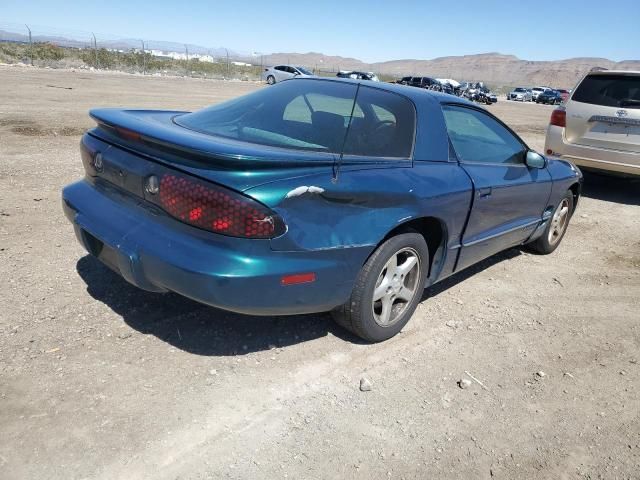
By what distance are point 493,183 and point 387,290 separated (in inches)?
50.2

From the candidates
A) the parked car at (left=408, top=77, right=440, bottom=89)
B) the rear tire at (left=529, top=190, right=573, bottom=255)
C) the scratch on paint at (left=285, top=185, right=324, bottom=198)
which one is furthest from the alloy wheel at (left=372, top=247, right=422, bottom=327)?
the parked car at (left=408, top=77, right=440, bottom=89)

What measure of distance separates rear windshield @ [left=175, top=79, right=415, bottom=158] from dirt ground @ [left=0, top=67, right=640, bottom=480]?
1.16 m

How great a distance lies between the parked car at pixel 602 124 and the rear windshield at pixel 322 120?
17.1 ft

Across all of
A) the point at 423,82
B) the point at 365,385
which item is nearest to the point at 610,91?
the point at 365,385

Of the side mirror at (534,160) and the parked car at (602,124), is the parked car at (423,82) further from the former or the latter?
the side mirror at (534,160)

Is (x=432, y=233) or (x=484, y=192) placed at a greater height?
(x=484, y=192)

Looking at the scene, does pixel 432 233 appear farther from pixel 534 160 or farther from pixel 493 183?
pixel 534 160

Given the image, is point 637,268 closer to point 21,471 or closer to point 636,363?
point 636,363

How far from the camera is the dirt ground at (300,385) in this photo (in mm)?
2307

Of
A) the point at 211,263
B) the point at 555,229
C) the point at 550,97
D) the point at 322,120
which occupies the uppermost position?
the point at 322,120

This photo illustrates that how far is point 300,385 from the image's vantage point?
2809 millimetres

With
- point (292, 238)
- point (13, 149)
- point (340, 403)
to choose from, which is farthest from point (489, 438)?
point (13, 149)

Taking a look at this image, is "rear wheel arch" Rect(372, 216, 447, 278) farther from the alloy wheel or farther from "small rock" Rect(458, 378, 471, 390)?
"small rock" Rect(458, 378, 471, 390)

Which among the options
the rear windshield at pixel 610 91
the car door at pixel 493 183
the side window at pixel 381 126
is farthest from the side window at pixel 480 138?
the rear windshield at pixel 610 91
